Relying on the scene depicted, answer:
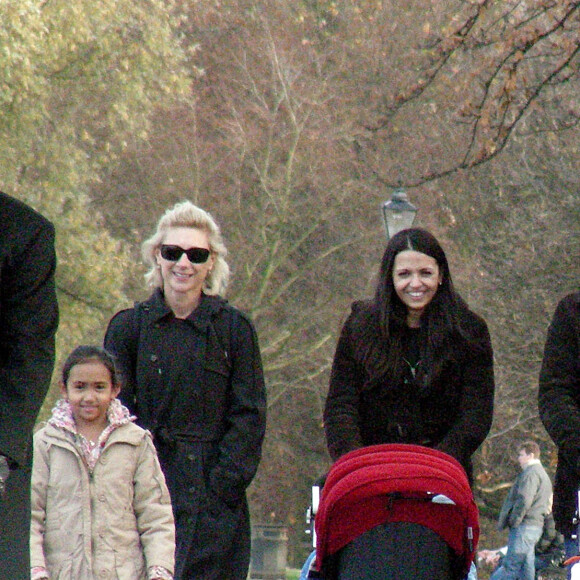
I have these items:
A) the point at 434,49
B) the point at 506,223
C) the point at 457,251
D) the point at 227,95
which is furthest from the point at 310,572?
the point at 227,95

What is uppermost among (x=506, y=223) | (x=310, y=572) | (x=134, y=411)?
(x=506, y=223)

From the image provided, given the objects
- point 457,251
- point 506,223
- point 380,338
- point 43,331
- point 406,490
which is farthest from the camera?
point 457,251

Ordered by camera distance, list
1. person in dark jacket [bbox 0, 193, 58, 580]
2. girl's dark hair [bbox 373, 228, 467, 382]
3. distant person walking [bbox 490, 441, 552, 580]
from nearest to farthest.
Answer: person in dark jacket [bbox 0, 193, 58, 580] < girl's dark hair [bbox 373, 228, 467, 382] < distant person walking [bbox 490, 441, 552, 580]

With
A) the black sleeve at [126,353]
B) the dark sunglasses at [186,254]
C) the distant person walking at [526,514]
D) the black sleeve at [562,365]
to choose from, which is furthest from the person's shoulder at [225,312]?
the distant person walking at [526,514]

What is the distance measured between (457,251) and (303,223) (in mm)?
3235

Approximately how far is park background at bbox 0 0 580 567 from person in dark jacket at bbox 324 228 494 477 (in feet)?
55.4

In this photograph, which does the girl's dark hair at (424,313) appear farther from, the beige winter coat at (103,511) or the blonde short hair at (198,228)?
the beige winter coat at (103,511)

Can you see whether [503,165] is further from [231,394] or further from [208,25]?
[231,394]

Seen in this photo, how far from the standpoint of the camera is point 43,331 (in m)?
4.52

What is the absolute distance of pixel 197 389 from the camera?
7355 millimetres

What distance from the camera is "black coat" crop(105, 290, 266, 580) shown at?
7254 mm

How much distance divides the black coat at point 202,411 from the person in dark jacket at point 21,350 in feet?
9.07

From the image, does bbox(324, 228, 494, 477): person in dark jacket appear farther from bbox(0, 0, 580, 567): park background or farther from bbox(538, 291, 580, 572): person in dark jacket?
bbox(0, 0, 580, 567): park background

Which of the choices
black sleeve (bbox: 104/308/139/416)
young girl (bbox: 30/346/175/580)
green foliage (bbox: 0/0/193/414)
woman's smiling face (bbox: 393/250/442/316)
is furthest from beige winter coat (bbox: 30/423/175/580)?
green foliage (bbox: 0/0/193/414)
